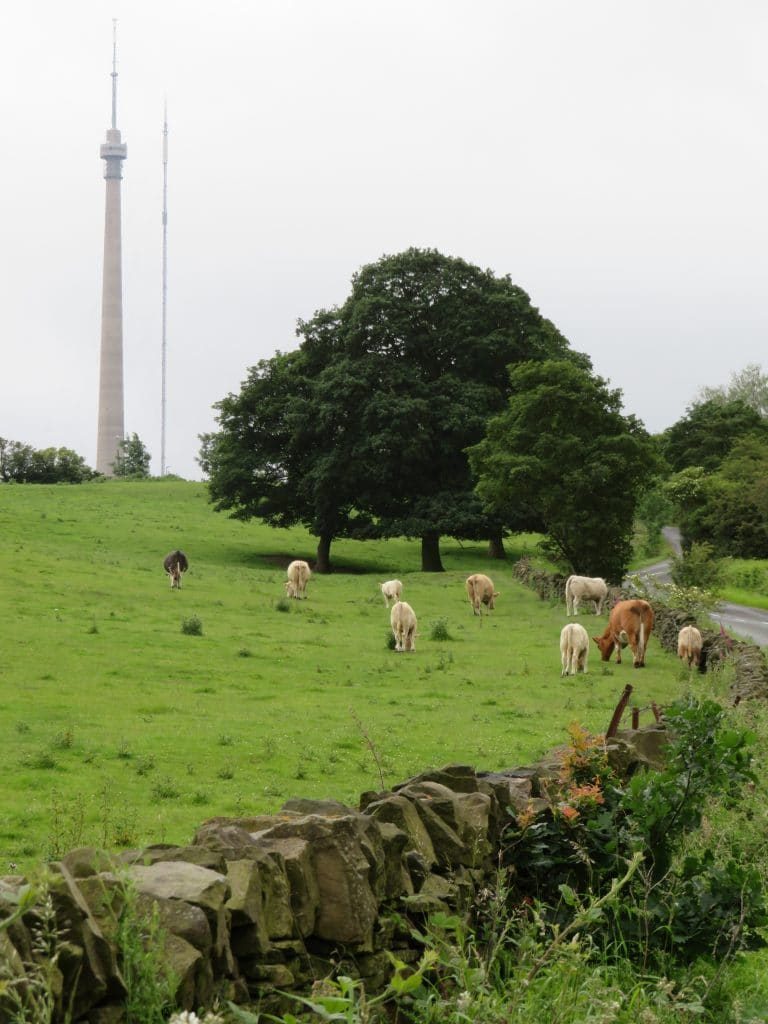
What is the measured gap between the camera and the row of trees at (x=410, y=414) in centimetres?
4716

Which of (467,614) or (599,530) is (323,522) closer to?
(599,530)

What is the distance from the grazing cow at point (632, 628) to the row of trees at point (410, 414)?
17819 millimetres

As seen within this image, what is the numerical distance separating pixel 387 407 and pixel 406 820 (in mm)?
45401

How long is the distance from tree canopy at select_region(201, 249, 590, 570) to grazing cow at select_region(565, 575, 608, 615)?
14208 mm

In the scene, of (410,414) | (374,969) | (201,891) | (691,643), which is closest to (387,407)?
(410,414)

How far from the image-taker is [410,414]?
52.7 metres

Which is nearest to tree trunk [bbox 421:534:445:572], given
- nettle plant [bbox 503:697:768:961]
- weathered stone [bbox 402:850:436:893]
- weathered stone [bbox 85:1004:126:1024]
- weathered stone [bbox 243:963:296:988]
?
nettle plant [bbox 503:697:768:961]

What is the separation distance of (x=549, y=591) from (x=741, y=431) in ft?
211

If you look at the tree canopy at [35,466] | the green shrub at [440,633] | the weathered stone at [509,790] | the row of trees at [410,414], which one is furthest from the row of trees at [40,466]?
the weathered stone at [509,790]

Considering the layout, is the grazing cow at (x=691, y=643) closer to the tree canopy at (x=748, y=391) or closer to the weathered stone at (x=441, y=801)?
the weathered stone at (x=441, y=801)

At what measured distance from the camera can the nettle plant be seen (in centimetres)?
725

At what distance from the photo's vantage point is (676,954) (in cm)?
730

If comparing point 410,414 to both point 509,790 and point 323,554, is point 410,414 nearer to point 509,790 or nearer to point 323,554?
point 323,554

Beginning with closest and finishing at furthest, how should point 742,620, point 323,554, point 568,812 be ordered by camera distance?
point 568,812
point 742,620
point 323,554
